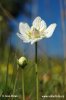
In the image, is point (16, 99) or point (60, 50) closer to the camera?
point (16, 99)

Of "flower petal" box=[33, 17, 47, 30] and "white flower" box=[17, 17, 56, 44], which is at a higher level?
"flower petal" box=[33, 17, 47, 30]

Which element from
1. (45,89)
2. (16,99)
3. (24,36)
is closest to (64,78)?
(45,89)

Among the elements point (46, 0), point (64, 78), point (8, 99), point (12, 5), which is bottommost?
point (8, 99)

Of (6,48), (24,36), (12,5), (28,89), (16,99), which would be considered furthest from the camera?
(12,5)

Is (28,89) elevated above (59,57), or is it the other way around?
(59,57)

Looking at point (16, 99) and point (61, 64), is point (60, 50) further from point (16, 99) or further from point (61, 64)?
point (16, 99)

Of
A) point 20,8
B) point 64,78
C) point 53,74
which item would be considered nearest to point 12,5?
point 20,8

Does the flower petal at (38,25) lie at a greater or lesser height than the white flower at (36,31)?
greater

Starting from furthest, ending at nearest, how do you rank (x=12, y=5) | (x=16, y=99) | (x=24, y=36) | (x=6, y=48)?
(x=12, y=5) → (x=6, y=48) → (x=16, y=99) → (x=24, y=36)

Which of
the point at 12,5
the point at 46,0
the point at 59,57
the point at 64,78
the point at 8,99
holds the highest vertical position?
the point at 12,5

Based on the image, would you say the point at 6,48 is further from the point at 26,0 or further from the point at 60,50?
the point at 26,0
